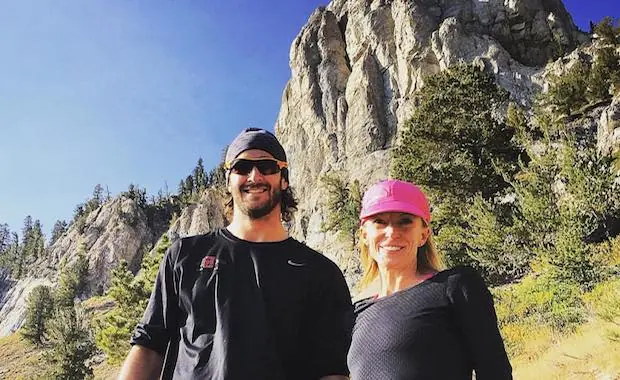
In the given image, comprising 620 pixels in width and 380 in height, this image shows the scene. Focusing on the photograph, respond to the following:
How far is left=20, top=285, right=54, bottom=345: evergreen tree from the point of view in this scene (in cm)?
5900

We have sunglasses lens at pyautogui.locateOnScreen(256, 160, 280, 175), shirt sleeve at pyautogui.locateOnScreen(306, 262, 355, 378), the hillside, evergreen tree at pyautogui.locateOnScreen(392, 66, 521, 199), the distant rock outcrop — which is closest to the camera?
shirt sleeve at pyautogui.locateOnScreen(306, 262, 355, 378)

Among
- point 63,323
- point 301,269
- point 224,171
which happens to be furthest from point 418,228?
point 63,323

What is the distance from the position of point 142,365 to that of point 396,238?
1768 millimetres

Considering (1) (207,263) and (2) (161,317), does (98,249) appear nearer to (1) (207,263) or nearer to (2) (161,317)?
(2) (161,317)

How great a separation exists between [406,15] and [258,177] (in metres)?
63.7

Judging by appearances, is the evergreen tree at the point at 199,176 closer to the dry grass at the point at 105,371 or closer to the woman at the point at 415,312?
the dry grass at the point at 105,371

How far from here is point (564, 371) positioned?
8852 millimetres

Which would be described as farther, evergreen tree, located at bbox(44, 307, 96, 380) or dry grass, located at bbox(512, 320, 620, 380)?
evergreen tree, located at bbox(44, 307, 96, 380)

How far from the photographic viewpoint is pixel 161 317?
298 centimetres

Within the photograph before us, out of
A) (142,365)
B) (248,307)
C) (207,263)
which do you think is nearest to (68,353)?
(142,365)

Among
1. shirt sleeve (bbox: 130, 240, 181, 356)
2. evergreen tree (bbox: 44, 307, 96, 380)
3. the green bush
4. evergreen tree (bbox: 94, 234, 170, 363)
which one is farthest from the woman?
evergreen tree (bbox: 44, 307, 96, 380)

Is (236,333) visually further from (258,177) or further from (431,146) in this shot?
(431,146)

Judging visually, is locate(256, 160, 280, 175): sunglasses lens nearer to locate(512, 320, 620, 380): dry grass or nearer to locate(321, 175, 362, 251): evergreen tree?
locate(512, 320, 620, 380): dry grass

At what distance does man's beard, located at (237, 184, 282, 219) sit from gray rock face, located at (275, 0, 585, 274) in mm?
43471
